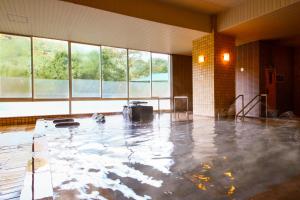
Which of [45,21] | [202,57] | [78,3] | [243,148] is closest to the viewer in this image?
[243,148]

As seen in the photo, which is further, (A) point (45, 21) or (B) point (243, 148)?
(A) point (45, 21)

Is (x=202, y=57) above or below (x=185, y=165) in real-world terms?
above

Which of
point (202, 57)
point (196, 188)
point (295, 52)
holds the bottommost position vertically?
A: point (196, 188)

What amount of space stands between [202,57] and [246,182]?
17.9 ft

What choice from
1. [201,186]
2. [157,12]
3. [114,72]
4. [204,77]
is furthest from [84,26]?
[201,186]

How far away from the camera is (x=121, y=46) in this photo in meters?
7.82

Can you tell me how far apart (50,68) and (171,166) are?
606 centimetres

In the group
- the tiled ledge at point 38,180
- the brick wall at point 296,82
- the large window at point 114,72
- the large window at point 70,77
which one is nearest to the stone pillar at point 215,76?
the large window at point 70,77

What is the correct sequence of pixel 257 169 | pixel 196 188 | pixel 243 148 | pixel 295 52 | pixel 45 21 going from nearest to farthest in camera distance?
pixel 196 188
pixel 257 169
pixel 243 148
pixel 45 21
pixel 295 52

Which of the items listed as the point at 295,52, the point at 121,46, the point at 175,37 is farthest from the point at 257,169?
the point at 295,52

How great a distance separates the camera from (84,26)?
5.57m

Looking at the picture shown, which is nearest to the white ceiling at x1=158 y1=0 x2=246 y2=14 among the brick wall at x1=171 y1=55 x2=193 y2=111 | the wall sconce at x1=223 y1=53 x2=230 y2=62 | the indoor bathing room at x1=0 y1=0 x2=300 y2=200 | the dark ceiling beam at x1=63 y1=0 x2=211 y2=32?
the indoor bathing room at x1=0 y1=0 x2=300 y2=200

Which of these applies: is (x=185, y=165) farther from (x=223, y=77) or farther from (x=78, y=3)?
(x=223, y=77)

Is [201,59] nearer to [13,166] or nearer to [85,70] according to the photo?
[85,70]
